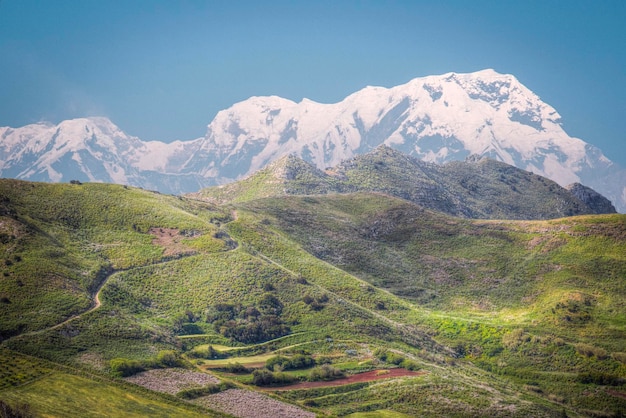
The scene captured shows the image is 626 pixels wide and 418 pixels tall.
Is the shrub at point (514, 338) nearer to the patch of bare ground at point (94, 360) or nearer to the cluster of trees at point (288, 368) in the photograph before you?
the cluster of trees at point (288, 368)

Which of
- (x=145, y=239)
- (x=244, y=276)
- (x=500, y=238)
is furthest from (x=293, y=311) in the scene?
(x=500, y=238)

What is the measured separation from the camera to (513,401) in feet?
343

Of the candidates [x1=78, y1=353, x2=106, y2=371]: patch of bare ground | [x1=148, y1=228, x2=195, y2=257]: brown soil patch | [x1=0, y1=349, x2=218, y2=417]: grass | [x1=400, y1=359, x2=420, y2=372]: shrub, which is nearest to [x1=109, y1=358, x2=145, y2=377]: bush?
[x1=78, y1=353, x2=106, y2=371]: patch of bare ground

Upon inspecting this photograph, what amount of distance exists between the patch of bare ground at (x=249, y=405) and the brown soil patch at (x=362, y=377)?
7133mm

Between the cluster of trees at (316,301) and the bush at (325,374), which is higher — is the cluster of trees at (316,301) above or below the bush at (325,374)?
above

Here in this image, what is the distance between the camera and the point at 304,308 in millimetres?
140625

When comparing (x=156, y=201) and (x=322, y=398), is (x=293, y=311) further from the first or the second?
(x=156, y=201)

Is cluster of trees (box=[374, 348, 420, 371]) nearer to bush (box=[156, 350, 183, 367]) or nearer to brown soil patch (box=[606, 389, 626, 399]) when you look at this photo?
brown soil patch (box=[606, 389, 626, 399])

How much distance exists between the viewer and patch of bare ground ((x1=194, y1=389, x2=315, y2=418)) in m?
92.5

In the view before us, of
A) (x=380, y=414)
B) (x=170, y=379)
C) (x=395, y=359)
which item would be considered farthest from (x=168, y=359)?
(x=395, y=359)

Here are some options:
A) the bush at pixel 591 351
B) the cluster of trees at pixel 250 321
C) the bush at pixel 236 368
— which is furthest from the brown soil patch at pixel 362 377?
the bush at pixel 591 351

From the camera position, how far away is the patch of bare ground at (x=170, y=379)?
9644 cm

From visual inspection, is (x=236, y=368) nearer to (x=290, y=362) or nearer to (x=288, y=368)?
(x=288, y=368)

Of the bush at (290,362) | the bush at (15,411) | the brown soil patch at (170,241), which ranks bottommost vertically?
the bush at (15,411)
